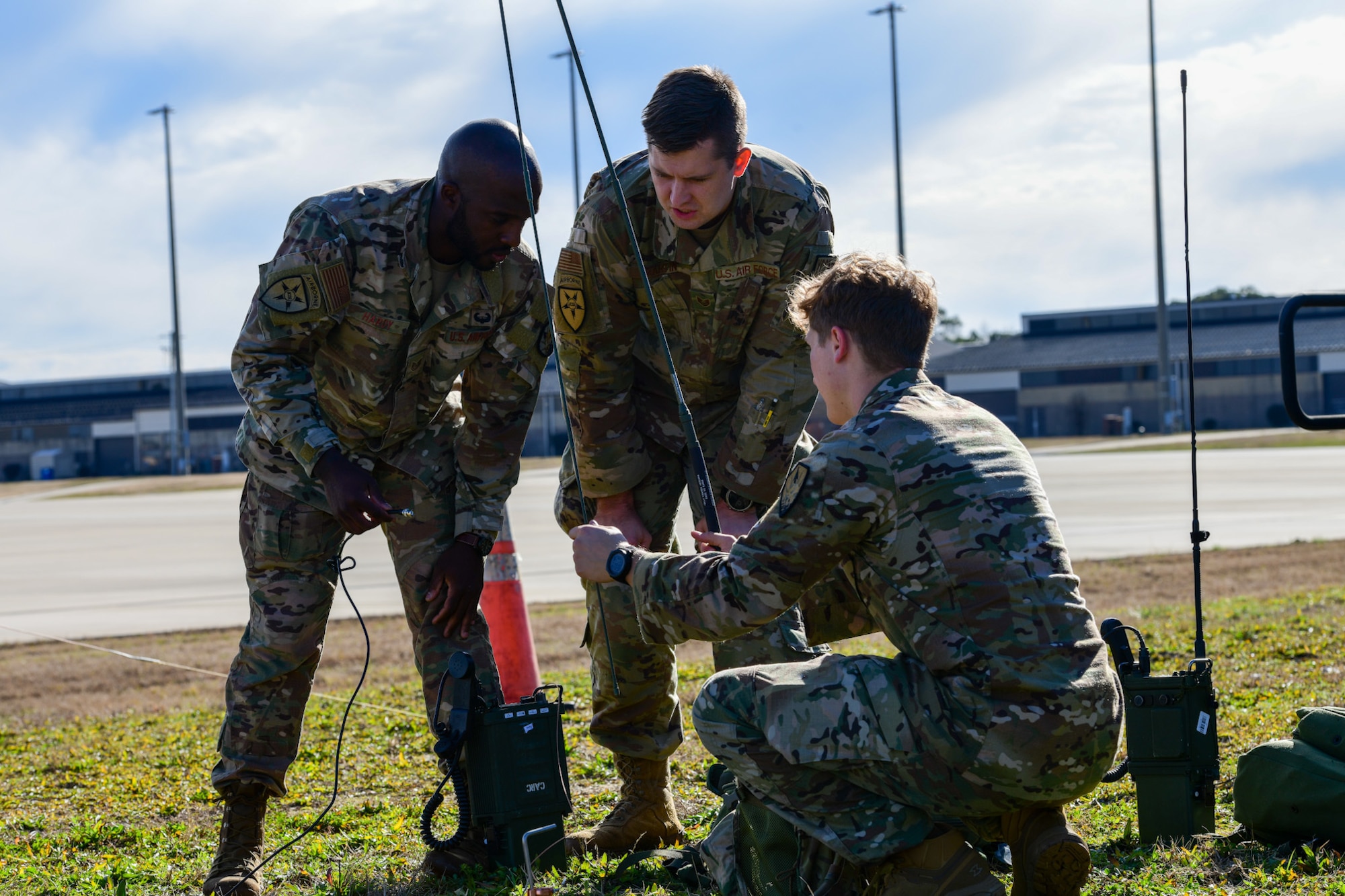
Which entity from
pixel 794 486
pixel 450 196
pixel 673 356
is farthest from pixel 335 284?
pixel 794 486

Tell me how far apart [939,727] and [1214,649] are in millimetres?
5144

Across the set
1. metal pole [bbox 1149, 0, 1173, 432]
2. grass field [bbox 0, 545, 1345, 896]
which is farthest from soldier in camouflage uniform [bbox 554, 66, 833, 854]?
metal pole [bbox 1149, 0, 1173, 432]

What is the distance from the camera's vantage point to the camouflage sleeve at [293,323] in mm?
4125

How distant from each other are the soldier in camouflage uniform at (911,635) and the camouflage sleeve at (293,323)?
5.29 ft

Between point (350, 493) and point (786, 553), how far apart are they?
164cm

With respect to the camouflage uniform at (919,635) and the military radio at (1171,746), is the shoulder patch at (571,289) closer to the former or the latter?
the camouflage uniform at (919,635)

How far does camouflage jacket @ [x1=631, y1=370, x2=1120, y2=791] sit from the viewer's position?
2789mm

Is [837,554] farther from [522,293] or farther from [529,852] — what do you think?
[522,293]

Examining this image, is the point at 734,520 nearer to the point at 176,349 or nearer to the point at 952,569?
the point at 952,569

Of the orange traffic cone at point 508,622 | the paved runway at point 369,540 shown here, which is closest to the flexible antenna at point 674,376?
the orange traffic cone at point 508,622

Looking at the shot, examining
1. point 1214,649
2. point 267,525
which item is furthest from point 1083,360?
point 267,525

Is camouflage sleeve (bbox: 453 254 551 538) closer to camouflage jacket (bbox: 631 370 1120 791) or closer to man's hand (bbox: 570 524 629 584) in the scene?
man's hand (bbox: 570 524 629 584)

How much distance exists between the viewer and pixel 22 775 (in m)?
5.93

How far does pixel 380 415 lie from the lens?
4449 millimetres
